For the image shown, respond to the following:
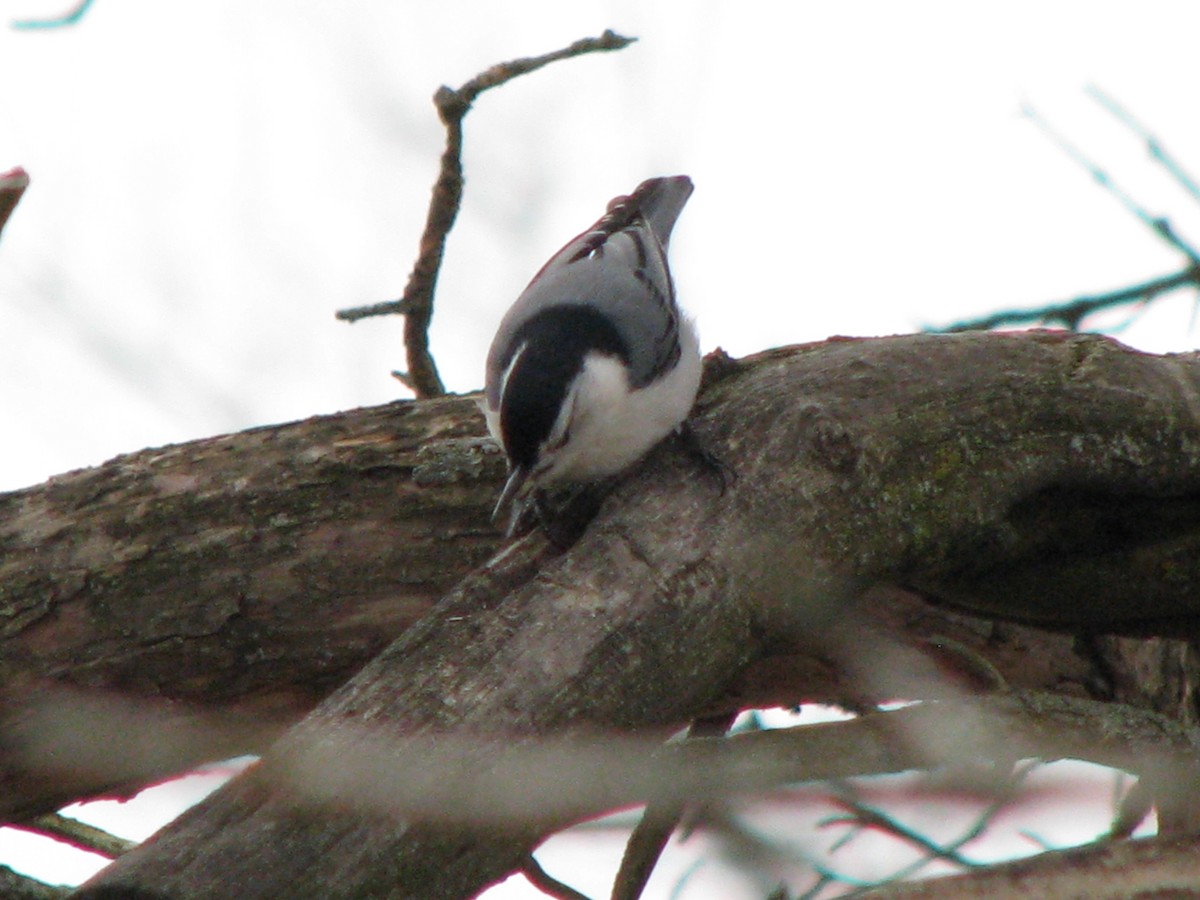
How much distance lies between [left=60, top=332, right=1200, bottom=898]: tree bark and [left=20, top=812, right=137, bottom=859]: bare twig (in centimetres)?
128

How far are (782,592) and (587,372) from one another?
0.84 m

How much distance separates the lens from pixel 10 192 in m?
2.12

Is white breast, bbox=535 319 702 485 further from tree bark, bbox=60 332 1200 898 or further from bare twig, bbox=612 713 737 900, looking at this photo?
bare twig, bbox=612 713 737 900

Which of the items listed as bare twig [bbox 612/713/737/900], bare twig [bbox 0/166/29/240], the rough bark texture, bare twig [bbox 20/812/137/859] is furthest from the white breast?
bare twig [bbox 20/812/137/859]

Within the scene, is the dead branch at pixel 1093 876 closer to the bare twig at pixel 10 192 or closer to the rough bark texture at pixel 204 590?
the rough bark texture at pixel 204 590

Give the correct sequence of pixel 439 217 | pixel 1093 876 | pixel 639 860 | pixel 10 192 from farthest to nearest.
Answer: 1. pixel 439 217
2. pixel 639 860
3. pixel 10 192
4. pixel 1093 876

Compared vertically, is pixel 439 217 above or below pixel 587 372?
above

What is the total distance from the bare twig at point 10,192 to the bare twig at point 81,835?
1.33 metres

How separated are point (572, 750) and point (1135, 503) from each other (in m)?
1.31

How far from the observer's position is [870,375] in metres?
2.44

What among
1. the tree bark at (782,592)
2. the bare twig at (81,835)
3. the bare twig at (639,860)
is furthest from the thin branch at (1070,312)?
the bare twig at (81,835)

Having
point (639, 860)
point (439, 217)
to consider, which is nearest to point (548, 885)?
point (639, 860)

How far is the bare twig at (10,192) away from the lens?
83.3 inches

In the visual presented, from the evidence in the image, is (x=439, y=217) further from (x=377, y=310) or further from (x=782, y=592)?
(x=782, y=592)
